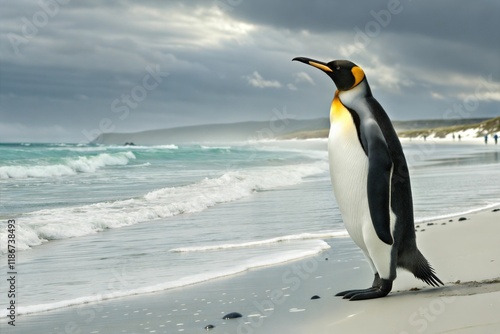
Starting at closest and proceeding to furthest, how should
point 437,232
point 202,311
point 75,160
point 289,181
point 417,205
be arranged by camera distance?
point 202,311 → point 437,232 → point 417,205 → point 289,181 → point 75,160


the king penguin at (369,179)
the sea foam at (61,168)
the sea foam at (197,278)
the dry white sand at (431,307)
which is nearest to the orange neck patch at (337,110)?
the king penguin at (369,179)

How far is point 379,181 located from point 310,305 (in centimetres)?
102

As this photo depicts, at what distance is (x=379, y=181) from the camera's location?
4688mm

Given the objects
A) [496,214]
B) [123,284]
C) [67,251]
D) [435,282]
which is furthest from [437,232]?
[67,251]

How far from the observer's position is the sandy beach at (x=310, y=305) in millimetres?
4141

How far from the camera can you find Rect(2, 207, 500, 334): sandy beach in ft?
13.6

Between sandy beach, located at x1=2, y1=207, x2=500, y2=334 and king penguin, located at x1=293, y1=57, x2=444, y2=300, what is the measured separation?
0.74 ft

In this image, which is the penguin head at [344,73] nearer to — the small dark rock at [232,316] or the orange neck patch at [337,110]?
the orange neck patch at [337,110]

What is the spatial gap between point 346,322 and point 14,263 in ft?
15.5

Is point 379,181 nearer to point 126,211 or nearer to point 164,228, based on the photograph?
point 164,228

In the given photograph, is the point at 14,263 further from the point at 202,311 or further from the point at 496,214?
the point at 496,214

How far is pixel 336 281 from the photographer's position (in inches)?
232

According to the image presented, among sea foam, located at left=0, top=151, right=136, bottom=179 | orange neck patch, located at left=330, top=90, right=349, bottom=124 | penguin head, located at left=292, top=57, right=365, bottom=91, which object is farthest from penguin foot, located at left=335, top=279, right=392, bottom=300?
sea foam, located at left=0, top=151, right=136, bottom=179

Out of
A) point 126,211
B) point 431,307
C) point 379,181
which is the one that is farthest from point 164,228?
point 431,307
